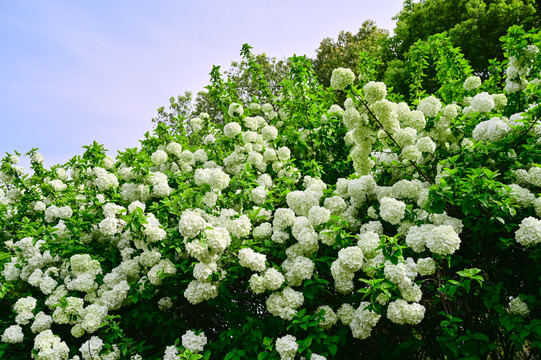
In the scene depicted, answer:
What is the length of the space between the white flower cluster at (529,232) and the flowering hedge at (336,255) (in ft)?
0.04

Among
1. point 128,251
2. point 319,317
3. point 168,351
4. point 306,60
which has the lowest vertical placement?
point 319,317

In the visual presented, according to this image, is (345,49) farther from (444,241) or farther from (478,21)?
(444,241)

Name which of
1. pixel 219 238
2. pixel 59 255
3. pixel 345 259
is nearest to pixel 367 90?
pixel 345 259

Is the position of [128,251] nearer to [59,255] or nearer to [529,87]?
[59,255]

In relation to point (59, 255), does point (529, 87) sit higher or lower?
lower

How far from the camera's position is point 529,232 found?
2.84m

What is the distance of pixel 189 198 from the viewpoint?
3676 mm

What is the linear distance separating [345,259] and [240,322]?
1.45m

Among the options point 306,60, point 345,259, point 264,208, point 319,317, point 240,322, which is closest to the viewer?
point 345,259

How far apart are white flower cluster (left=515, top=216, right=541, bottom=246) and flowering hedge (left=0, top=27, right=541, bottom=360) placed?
1cm

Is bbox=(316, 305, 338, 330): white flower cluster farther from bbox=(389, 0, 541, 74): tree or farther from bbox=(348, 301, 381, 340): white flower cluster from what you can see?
bbox=(389, 0, 541, 74): tree

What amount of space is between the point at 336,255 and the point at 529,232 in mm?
1614

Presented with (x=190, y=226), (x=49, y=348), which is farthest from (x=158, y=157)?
(x=49, y=348)

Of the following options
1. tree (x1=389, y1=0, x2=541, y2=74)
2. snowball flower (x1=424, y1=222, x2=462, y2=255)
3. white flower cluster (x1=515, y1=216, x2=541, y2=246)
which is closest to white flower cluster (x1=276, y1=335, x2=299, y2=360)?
snowball flower (x1=424, y1=222, x2=462, y2=255)
